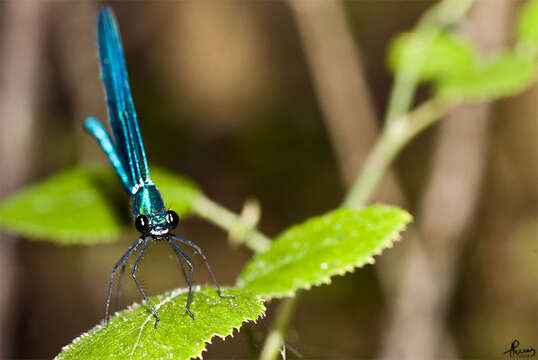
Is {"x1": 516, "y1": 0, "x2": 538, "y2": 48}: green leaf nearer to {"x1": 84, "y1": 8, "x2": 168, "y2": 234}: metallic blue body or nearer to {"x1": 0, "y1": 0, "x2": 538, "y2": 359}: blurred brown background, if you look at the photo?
{"x1": 0, "y1": 0, "x2": 538, "y2": 359}: blurred brown background

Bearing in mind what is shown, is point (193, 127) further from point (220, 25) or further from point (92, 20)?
point (92, 20)

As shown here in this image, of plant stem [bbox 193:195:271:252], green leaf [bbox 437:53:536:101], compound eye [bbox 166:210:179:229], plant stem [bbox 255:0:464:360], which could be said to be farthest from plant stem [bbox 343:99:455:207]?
compound eye [bbox 166:210:179:229]

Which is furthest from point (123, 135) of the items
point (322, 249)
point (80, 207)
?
point (322, 249)

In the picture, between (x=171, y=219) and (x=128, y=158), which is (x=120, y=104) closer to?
(x=128, y=158)

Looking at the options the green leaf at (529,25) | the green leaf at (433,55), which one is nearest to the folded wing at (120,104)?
the green leaf at (433,55)

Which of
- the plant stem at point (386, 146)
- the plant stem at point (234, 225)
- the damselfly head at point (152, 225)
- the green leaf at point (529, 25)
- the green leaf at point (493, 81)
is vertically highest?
the green leaf at point (529, 25)

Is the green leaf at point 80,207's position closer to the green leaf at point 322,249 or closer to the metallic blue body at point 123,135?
the metallic blue body at point 123,135

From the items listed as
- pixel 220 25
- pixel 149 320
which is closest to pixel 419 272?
pixel 149 320
